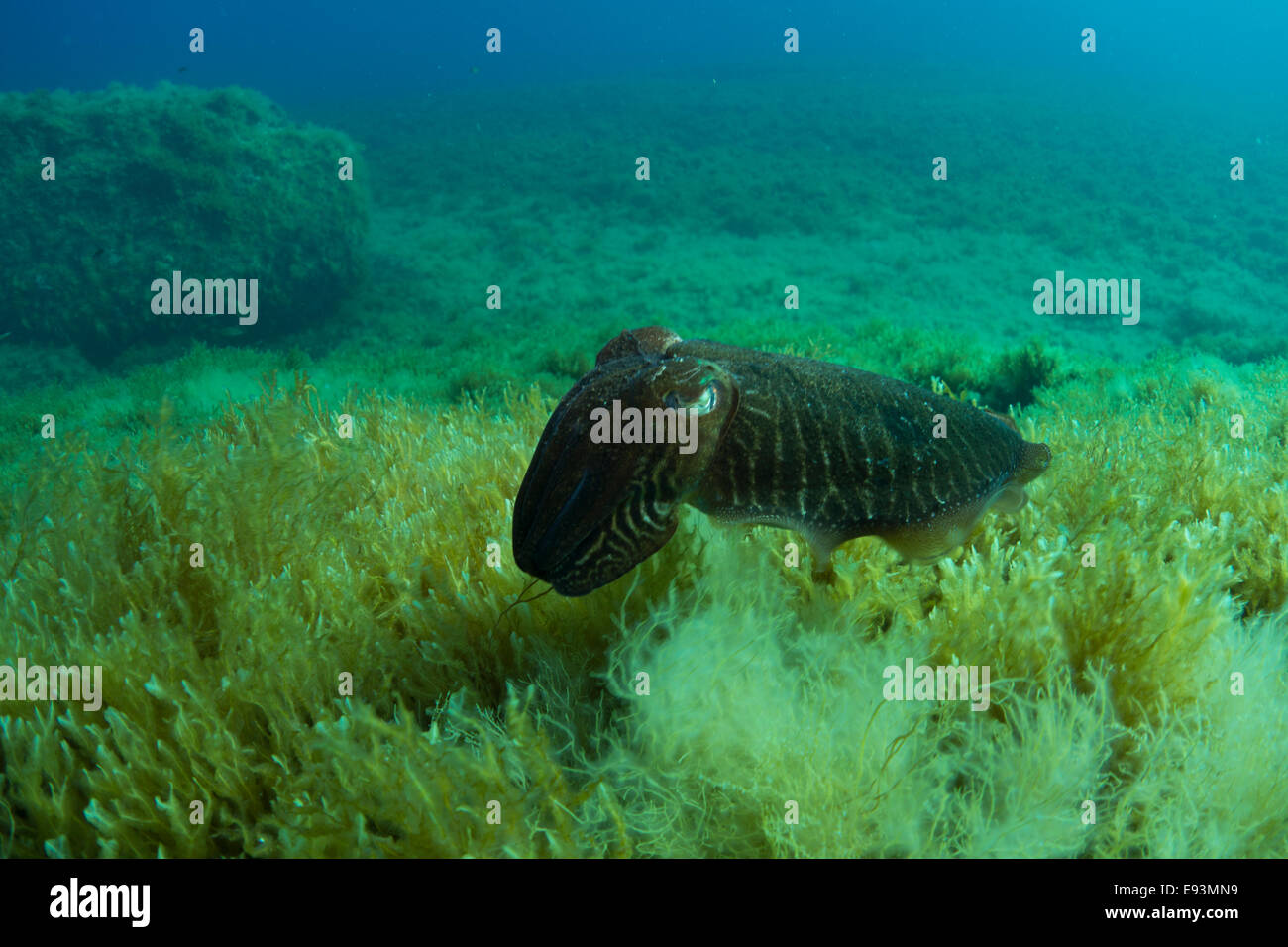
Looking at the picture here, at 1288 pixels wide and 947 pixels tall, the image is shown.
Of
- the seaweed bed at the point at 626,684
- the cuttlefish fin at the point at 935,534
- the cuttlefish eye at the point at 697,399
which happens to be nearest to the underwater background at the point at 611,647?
the seaweed bed at the point at 626,684

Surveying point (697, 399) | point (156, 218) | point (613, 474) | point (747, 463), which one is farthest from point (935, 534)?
point (156, 218)

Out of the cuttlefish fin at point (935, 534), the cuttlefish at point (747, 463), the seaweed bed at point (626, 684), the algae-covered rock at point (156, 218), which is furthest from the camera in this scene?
the algae-covered rock at point (156, 218)

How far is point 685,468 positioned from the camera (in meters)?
2.17

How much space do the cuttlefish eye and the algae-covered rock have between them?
19123mm

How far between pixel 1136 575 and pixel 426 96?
2347 inches

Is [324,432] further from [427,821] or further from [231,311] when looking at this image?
[231,311]

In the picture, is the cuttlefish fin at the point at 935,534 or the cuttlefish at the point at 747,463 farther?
the cuttlefish fin at the point at 935,534

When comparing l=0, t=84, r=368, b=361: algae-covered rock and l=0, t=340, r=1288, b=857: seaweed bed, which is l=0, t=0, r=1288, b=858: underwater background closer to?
l=0, t=340, r=1288, b=857: seaweed bed

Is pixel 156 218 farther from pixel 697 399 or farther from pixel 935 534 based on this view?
pixel 935 534

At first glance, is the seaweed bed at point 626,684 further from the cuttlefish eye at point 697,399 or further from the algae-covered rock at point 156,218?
the algae-covered rock at point 156,218

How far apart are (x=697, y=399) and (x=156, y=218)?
71.9 feet

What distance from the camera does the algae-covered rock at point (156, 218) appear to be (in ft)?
57.8

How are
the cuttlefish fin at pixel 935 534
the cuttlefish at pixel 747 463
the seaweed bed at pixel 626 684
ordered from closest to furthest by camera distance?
the seaweed bed at pixel 626 684, the cuttlefish at pixel 747 463, the cuttlefish fin at pixel 935 534

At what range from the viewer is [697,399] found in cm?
215
